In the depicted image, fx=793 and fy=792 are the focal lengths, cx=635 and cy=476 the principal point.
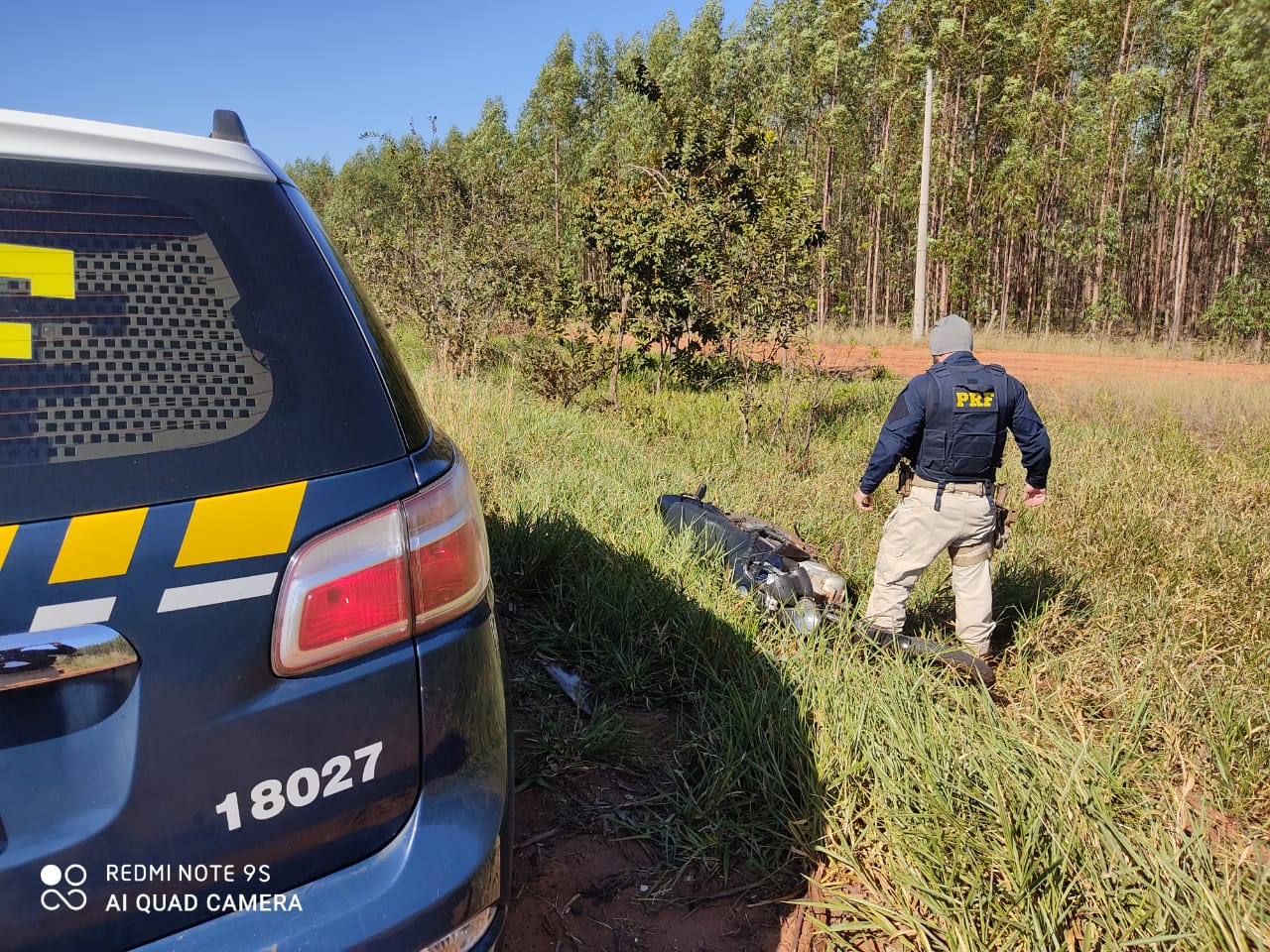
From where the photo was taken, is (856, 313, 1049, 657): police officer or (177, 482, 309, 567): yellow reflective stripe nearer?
(177, 482, 309, 567): yellow reflective stripe

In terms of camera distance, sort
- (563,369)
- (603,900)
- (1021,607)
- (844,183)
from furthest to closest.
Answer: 1. (844,183)
2. (563,369)
3. (1021,607)
4. (603,900)

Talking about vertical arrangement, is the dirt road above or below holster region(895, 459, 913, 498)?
below

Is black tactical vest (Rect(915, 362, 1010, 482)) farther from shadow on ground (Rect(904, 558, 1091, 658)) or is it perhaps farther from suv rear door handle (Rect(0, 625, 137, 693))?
suv rear door handle (Rect(0, 625, 137, 693))

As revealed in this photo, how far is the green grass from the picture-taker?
1.96 meters

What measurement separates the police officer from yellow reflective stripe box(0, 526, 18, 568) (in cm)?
317

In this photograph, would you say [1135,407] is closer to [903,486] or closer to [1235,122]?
[903,486]

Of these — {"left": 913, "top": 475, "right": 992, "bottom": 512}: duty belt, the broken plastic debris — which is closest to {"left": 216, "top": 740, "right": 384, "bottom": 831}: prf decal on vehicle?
the broken plastic debris

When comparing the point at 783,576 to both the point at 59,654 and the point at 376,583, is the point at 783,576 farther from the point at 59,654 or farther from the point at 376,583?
the point at 59,654

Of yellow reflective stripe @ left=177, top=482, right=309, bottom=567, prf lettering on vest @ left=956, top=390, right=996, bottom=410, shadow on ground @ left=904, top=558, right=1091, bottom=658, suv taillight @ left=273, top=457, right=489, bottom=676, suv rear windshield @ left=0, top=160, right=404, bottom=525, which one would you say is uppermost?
suv rear windshield @ left=0, top=160, right=404, bottom=525

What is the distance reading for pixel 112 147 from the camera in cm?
114

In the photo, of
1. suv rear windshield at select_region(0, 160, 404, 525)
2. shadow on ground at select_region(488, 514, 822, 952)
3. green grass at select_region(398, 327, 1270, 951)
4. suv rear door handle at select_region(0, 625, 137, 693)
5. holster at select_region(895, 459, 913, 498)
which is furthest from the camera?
holster at select_region(895, 459, 913, 498)

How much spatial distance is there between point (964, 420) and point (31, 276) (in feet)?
11.1

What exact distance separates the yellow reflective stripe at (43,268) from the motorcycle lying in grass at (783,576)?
2.81 m

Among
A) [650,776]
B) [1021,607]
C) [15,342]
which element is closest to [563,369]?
[1021,607]
